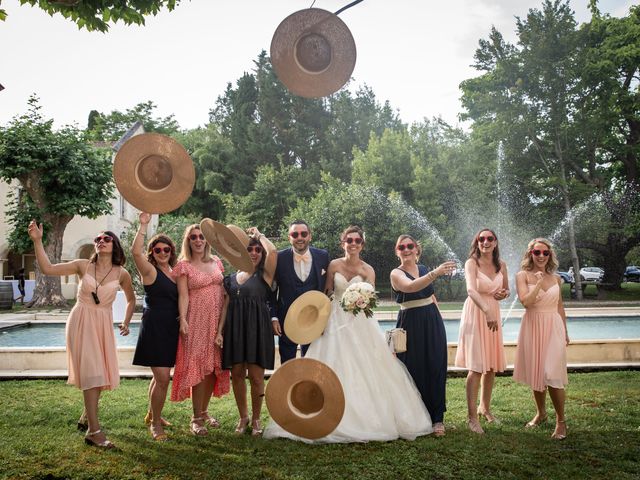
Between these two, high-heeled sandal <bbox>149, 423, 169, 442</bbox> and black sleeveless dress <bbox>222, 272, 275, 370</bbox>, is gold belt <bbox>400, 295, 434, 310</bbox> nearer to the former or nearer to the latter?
black sleeveless dress <bbox>222, 272, 275, 370</bbox>

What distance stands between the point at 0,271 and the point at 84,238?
4.47 m

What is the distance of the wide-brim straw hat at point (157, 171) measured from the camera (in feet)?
16.3

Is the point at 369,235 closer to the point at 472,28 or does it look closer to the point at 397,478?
the point at 472,28

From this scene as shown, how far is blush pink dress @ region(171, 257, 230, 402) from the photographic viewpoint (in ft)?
18.5

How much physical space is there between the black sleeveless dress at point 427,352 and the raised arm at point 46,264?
3086 mm

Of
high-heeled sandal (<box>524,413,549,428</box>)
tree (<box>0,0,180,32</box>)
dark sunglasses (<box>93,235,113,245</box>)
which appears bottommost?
high-heeled sandal (<box>524,413,549,428</box>)

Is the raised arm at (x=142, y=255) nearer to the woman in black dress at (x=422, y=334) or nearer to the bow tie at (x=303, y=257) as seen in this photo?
the bow tie at (x=303, y=257)

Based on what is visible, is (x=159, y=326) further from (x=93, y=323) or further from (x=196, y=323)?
(x=93, y=323)

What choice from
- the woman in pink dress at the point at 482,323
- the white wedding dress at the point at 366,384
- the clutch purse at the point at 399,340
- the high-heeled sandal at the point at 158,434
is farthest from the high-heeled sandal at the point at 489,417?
the high-heeled sandal at the point at 158,434

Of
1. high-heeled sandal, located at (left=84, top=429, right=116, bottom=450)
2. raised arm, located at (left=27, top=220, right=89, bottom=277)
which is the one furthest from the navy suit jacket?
high-heeled sandal, located at (left=84, top=429, right=116, bottom=450)

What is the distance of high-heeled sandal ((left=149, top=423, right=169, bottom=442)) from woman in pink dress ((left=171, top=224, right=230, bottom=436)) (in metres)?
0.29

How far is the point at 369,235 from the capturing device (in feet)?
88.6

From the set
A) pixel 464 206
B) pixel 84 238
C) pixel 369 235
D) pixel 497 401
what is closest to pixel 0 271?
pixel 84 238

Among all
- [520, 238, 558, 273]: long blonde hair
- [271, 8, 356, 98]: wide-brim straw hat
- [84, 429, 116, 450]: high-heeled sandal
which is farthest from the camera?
[520, 238, 558, 273]: long blonde hair
